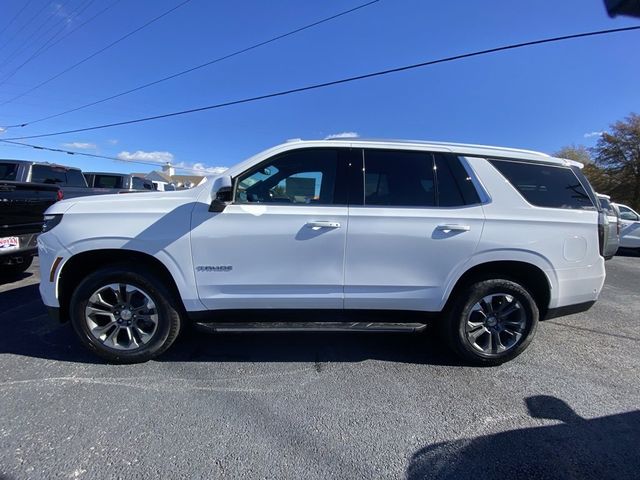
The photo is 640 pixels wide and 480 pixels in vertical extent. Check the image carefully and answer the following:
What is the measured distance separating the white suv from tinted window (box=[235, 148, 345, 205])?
10 millimetres

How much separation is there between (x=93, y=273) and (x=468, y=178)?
132 inches

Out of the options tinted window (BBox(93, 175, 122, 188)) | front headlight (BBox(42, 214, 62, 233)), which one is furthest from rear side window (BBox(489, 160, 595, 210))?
tinted window (BBox(93, 175, 122, 188))

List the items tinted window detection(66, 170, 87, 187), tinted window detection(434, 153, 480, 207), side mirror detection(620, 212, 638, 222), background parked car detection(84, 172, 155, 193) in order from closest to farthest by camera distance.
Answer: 1. tinted window detection(434, 153, 480, 207)
2. tinted window detection(66, 170, 87, 187)
3. side mirror detection(620, 212, 638, 222)
4. background parked car detection(84, 172, 155, 193)

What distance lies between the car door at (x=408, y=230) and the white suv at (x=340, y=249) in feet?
0.03

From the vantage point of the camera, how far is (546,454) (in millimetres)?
2373

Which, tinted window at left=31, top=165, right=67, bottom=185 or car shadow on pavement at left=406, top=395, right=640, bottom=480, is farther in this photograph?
tinted window at left=31, top=165, right=67, bottom=185

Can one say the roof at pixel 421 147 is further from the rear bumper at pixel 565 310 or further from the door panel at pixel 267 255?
the rear bumper at pixel 565 310

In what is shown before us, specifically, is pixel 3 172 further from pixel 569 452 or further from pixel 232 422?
pixel 569 452

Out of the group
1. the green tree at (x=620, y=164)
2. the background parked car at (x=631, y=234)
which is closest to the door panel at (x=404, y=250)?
the background parked car at (x=631, y=234)

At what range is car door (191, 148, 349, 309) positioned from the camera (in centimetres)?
322

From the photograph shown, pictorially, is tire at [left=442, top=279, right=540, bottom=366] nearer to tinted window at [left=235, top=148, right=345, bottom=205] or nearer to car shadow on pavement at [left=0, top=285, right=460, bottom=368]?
car shadow on pavement at [left=0, top=285, right=460, bottom=368]

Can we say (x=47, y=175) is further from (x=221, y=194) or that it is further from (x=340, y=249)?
(x=340, y=249)

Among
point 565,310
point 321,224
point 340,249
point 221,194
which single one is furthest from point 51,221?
point 565,310

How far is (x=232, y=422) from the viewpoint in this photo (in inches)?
103
